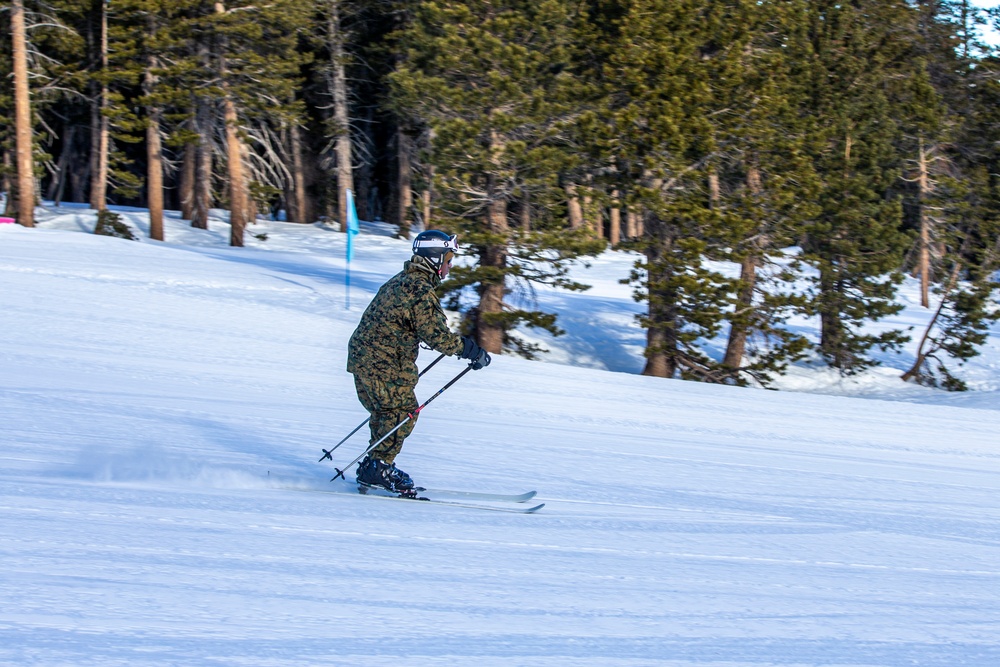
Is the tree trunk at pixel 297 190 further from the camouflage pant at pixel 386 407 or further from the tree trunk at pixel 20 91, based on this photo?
the camouflage pant at pixel 386 407

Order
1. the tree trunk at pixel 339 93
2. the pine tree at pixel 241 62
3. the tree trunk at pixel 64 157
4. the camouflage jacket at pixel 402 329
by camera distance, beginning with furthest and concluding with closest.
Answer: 1. the tree trunk at pixel 64 157
2. the tree trunk at pixel 339 93
3. the pine tree at pixel 241 62
4. the camouflage jacket at pixel 402 329

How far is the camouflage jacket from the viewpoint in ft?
19.8

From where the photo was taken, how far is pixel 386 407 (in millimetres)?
6258

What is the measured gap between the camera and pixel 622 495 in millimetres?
7152

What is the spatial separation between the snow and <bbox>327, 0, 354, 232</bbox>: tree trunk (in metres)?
19.0

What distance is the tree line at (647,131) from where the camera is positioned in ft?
56.2

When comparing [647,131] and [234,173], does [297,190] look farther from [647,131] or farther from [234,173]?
[647,131]

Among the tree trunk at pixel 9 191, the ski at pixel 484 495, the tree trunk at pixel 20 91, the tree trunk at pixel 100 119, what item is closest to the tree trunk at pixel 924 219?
the tree trunk at pixel 100 119

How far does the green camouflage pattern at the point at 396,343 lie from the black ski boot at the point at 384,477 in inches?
2.3

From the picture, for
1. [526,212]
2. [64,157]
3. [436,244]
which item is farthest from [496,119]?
[64,157]

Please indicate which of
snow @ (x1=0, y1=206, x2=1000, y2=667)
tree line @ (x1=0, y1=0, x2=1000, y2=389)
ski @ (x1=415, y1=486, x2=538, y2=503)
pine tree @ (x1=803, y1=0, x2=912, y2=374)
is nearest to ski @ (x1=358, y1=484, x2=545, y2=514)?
ski @ (x1=415, y1=486, x2=538, y2=503)

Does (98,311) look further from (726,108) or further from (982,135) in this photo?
(982,135)

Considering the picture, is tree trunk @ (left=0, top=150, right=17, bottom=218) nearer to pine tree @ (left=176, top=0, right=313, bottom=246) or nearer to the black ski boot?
pine tree @ (left=176, top=0, right=313, bottom=246)

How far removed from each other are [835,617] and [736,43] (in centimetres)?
1489
